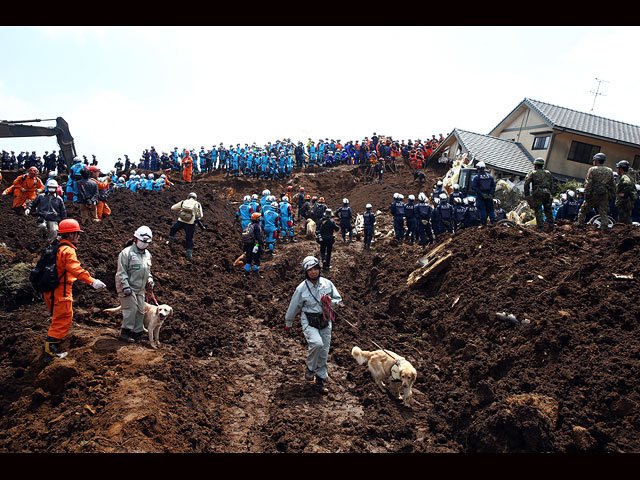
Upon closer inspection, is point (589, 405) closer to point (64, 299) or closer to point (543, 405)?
point (543, 405)

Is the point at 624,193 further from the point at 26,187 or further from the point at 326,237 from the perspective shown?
the point at 26,187

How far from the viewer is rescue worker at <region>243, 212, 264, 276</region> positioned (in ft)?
41.1

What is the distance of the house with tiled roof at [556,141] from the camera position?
23.0 metres

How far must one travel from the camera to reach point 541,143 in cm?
2458

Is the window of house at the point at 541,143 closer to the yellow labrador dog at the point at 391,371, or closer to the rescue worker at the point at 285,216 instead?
the rescue worker at the point at 285,216

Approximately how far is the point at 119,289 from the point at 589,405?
6657mm

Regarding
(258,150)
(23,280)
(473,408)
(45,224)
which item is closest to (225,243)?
(45,224)

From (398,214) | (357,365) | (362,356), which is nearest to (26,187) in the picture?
(357,365)

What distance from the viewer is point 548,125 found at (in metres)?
23.3

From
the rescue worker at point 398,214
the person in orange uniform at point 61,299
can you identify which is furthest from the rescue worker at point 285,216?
the person in orange uniform at point 61,299

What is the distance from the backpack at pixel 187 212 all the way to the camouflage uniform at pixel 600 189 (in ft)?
33.5

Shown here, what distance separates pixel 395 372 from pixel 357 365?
1281mm

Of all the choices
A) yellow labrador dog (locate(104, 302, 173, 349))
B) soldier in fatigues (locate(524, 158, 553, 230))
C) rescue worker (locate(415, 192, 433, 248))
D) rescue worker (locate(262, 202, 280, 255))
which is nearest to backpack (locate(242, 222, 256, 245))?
rescue worker (locate(262, 202, 280, 255))

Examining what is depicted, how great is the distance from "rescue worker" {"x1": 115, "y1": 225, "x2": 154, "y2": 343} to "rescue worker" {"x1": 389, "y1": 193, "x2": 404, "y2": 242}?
440 inches
